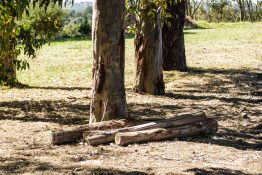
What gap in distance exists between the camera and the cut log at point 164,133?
23.1ft

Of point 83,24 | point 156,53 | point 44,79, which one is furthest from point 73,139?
point 83,24

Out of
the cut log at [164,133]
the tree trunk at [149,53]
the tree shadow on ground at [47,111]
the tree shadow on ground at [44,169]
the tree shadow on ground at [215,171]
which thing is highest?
the tree trunk at [149,53]

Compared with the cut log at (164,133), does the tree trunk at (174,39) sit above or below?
above

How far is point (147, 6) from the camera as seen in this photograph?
37.4 feet

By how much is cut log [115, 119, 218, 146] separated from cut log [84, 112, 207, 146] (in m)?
→ 0.09

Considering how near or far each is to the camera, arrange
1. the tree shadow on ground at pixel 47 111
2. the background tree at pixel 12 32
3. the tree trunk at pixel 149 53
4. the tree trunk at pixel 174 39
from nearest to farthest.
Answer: the background tree at pixel 12 32, the tree shadow on ground at pixel 47 111, the tree trunk at pixel 149 53, the tree trunk at pixel 174 39

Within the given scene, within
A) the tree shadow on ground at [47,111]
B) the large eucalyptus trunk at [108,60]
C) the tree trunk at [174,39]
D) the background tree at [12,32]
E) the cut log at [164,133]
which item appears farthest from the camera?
the tree trunk at [174,39]

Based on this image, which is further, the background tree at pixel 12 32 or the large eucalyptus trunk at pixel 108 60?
the background tree at pixel 12 32

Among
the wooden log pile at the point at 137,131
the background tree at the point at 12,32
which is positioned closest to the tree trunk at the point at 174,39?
the background tree at the point at 12,32

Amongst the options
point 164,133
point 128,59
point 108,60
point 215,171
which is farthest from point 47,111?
point 128,59

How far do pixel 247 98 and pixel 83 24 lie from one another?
30.3 metres

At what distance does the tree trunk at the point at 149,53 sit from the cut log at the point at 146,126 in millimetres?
4066

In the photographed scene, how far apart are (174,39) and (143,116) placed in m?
6.25

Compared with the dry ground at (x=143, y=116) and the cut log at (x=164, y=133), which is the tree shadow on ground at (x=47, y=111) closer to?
the dry ground at (x=143, y=116)
